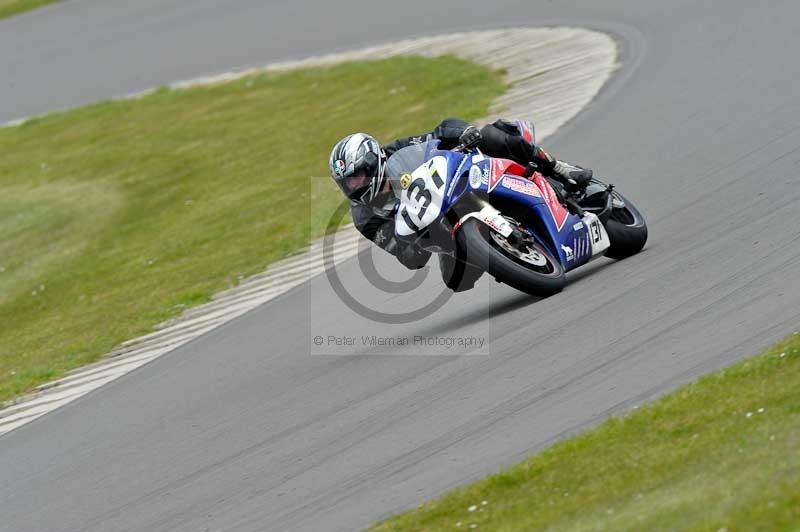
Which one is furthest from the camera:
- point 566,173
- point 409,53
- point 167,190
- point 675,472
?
point 409,53

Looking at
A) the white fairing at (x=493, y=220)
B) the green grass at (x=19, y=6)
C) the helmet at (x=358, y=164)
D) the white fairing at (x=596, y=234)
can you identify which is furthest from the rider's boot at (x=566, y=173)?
the green grass at (x=19, y=6)

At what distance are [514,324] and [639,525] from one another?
3.66m

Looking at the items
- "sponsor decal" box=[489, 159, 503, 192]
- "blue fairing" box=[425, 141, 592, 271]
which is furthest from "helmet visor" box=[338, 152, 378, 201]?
"sponsor decal" box=[489, 159, 503, 192]

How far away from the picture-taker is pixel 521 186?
8.91m

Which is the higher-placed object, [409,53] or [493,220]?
[493,220]

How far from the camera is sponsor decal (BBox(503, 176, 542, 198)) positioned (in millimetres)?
8859

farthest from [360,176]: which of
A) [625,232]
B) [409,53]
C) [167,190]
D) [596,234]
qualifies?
[409,53]

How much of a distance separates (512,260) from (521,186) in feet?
2.29

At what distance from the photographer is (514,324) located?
27.8ft

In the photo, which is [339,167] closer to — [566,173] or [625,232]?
[566,173]

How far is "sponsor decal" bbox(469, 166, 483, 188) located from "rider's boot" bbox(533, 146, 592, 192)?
0.58 meters

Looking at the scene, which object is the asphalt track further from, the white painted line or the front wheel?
the white painted line

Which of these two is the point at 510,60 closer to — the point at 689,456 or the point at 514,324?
the point at 514,324

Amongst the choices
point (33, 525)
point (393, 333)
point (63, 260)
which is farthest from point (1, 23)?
point (33, 525)
